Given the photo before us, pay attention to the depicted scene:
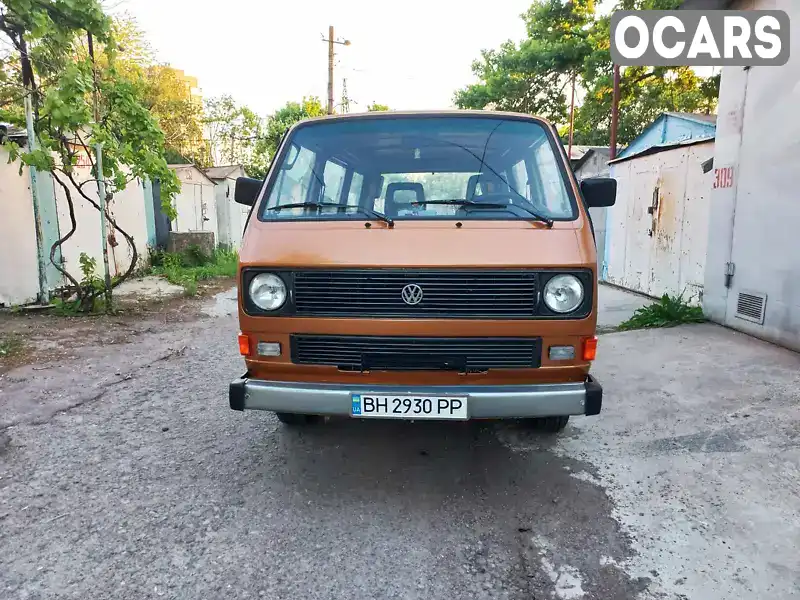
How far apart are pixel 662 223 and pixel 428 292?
7118 millimetres

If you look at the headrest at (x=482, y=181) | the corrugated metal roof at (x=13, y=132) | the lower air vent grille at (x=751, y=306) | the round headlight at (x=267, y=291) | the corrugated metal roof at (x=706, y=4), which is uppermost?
the corrugated metal roof at (x=706, y=4)

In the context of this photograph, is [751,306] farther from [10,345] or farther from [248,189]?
[10,345]

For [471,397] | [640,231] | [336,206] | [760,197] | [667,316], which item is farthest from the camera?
[640,231]

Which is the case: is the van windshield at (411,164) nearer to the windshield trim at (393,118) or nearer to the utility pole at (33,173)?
the windshield trim at (393,118)

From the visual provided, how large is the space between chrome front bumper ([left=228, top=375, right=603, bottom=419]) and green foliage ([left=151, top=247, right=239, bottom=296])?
792cm

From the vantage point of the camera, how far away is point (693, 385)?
181 inches

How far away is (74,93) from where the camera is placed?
19.9 feet

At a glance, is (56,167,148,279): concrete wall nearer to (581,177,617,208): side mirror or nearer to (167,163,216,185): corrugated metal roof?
(167,163,216,185): corrugated metal roof

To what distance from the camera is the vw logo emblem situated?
2.69 m

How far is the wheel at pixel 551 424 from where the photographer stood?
11.9 feet

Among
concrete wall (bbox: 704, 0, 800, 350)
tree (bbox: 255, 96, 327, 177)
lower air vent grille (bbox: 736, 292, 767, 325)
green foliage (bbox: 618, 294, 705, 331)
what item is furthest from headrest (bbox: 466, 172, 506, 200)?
tree (bbox: 255, 96, 327, 177)

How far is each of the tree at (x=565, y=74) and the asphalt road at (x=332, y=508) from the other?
44.7 ft

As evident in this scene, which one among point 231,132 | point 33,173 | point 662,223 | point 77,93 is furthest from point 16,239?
point 231,132

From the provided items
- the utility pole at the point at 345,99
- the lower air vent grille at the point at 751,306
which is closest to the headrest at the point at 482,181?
the lower air vent grille at the point at 751,306
